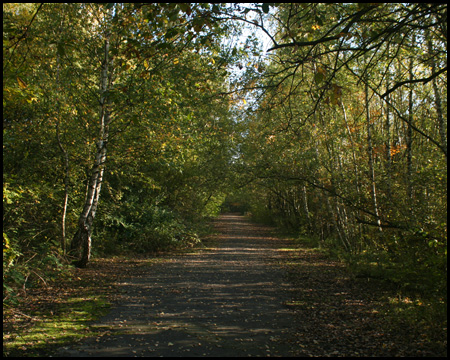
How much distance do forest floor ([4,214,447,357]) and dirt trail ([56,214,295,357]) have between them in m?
0.01

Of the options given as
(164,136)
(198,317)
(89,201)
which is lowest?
(198,317)

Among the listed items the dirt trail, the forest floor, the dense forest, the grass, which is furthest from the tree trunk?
the grass

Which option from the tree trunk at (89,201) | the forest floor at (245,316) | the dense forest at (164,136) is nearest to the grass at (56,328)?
the forest floor at (245,316)

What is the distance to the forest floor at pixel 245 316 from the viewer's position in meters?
4.76

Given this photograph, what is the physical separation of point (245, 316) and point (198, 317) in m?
0.86

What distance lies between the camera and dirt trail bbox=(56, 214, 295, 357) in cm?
480

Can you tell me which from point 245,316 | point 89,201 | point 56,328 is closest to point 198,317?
point 245,316

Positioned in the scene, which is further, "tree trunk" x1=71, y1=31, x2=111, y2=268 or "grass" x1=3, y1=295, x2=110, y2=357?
"tree trunk" x1=71, y1=31, x2=111, y2=268

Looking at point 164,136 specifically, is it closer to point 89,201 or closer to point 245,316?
point 89,201

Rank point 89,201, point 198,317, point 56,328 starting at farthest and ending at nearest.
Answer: point 89,201 → point 198,317 → point 56,328

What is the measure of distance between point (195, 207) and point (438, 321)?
14072mm

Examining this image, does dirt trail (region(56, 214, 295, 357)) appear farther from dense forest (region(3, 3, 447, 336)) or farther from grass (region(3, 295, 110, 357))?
dense forest (region(3, 3, 447, 336))

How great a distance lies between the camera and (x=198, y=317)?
6203 mm

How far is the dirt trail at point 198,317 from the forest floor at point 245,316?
1 cm
